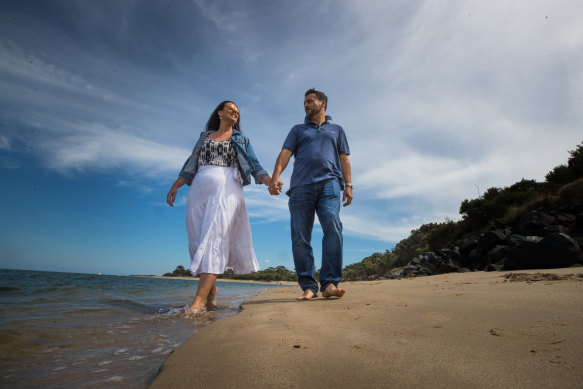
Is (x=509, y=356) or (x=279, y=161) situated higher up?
(x=279, y=161)

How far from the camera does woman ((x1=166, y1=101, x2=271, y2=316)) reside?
10.3ft

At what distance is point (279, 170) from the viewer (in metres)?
3.67

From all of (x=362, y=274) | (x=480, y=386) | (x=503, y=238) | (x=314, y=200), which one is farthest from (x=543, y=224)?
(x=362, y=274)

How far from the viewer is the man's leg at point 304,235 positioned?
343cm

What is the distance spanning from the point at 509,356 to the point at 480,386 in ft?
0.88

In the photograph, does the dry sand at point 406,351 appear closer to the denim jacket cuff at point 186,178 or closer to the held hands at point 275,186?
the held hands at point 275,186

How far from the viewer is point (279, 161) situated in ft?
12.1

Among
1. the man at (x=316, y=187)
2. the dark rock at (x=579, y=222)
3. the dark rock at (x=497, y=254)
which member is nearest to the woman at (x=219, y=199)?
the man at (x=316, y=187)

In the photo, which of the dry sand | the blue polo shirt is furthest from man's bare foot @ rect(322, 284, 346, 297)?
the dry sand

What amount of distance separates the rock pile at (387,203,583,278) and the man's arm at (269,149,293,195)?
404 centimetres

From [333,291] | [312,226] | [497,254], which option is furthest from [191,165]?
[497,254]

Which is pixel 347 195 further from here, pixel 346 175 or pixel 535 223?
pixel 535 223

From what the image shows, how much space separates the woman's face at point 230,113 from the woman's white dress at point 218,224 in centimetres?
68

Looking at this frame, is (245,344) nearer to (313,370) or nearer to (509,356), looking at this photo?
(313,370)
